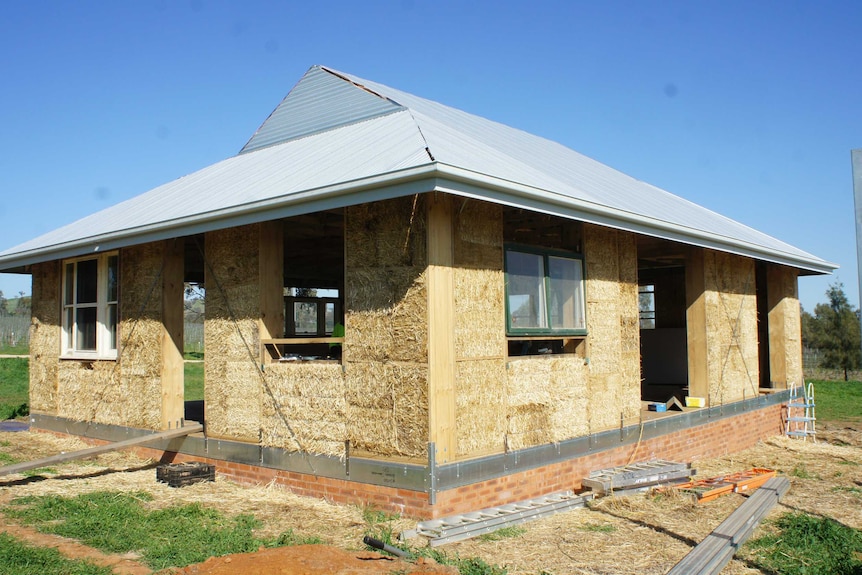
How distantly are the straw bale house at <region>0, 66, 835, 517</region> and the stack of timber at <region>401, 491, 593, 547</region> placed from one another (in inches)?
8.1

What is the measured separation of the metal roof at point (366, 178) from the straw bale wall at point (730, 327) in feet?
2.19

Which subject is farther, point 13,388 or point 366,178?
point 13,388

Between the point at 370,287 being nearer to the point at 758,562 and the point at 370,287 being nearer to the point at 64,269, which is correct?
the point at 758,562

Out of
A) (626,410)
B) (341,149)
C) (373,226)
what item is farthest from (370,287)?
(626,410)

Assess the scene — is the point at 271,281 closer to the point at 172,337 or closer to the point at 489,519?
the point at 172,337

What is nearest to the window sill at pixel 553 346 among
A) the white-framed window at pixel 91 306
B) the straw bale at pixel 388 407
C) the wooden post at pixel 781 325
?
the straw bale at pixel 388 407

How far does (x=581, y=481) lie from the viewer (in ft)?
31.6

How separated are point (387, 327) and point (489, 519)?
221 cm

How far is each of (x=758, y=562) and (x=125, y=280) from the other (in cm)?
940

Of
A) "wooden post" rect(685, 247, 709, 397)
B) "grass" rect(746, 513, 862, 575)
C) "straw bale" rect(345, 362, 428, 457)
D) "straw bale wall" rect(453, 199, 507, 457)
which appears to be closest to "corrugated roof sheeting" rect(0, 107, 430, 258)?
"straw bale wall" rect(453, 199, 507, 457)

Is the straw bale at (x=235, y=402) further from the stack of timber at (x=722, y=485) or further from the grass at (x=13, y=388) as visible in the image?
the grass at (x=13, y=388)

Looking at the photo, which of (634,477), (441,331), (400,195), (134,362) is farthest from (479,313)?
(134,362)

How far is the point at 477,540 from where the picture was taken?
728cm

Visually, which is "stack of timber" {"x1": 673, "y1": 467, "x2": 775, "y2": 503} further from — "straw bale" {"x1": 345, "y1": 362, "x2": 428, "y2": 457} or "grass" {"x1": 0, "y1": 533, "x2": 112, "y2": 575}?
"grass" {"x1": 0, "y1": 533, "x2": 112, "y2": 575}
